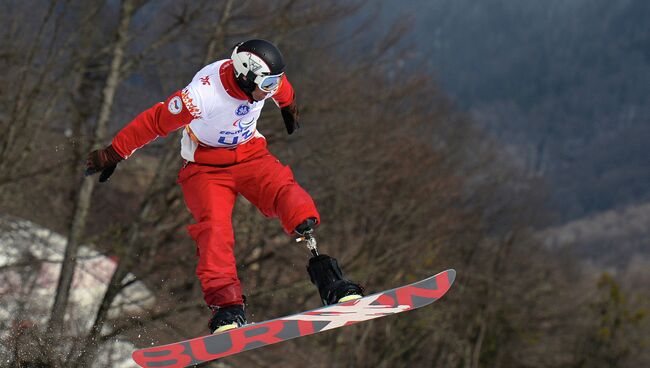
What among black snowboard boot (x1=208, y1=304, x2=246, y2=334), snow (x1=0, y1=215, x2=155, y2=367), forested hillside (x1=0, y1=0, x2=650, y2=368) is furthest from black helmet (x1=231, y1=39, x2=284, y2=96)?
snow (x1=0, y1=215, x2=155, y2=367)

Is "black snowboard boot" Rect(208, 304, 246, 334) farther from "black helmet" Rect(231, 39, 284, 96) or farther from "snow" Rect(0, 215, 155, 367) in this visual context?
"snow" Rect(0, 215, 155, 367)

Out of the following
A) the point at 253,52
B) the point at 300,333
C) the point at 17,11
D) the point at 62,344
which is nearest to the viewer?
the point at 253,52

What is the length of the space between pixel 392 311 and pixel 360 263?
12858mm

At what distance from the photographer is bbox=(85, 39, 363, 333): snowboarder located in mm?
Answer: 5504

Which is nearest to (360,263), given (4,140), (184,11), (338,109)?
(338,109)

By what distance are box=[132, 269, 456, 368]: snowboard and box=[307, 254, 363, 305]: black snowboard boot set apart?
0.22 ft

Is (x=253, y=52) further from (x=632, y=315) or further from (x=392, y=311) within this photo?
(x=632, y=315)

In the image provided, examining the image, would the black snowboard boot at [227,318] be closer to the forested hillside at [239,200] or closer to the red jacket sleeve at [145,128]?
the forested hillside at [239,200]

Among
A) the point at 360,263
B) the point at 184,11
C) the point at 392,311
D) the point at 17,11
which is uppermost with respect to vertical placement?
the point at 17,11

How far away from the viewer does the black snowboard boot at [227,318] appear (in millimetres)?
5641

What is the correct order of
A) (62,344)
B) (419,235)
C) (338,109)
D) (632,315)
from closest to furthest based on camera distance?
(62,344) → (338,109) → (419,235) → (632,315)

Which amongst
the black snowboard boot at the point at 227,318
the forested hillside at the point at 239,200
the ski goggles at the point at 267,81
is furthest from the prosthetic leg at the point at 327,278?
the forested hillside at the point at 239,200

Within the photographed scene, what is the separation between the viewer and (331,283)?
19.1 ft

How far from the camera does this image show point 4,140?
1366cm
